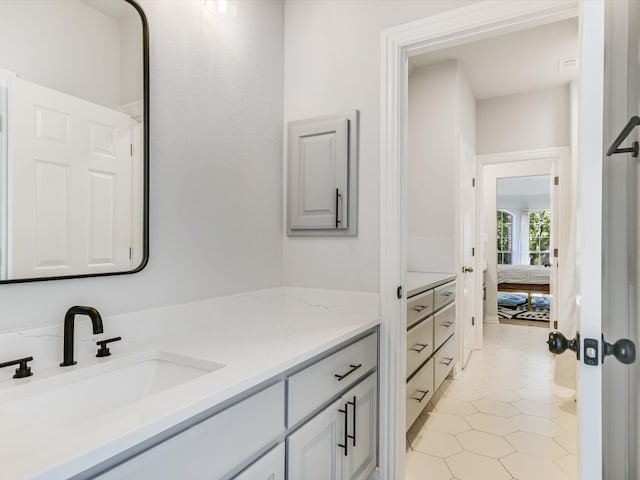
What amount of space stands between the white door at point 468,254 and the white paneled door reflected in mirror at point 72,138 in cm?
290

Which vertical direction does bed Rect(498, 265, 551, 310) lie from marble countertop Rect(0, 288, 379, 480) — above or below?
below

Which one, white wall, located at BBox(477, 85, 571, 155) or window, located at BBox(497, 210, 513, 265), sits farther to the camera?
window, located at BBox(497, 210, 513, 265)

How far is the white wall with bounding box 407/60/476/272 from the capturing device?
3311mm

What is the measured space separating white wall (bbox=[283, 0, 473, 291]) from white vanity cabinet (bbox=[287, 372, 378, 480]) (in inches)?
19.8

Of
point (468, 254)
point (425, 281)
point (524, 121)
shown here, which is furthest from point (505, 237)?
point (425, 281)

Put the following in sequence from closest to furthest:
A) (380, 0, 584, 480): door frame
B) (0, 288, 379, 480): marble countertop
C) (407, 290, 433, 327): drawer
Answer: (0, 288, 379, 480): marble countertop, (380, 0, 584, 480): door frame, (407, 290, 433, 327): drawer

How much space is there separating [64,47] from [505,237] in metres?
9.60

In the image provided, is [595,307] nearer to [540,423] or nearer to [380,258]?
[380,258]

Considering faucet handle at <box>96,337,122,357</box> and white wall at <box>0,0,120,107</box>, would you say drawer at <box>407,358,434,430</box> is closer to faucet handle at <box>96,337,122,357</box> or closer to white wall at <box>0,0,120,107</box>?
faucet handle at <box>96,337,122,357</box>

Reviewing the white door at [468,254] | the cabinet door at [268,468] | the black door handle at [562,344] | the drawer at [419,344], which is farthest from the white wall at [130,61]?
the white door at [468,254]

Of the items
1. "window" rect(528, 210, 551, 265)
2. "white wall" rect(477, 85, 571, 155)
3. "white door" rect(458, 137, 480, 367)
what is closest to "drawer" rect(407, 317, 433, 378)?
"white door" rect(458, 137, 480, 367)

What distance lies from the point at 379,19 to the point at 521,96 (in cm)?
309

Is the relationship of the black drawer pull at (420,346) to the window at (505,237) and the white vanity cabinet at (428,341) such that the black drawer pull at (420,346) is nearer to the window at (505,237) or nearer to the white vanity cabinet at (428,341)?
the white vanity cabinet at (428,341)

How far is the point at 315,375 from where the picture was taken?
4.23 feet
